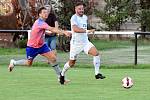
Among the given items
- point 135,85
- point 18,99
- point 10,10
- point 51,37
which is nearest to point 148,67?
point 51,37

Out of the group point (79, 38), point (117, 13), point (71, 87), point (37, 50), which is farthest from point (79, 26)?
point (117, 13)

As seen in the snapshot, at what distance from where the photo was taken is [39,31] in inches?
586

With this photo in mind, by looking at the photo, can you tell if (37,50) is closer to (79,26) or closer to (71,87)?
(79,26)

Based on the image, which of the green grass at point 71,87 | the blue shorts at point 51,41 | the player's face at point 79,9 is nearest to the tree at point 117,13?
the blue shorts at point 51,41

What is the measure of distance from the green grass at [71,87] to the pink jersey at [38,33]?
0.91 m

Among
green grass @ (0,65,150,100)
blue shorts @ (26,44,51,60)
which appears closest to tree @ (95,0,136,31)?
green grass @ (0,65,150,100)

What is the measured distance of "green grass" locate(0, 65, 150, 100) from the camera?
1236 cm

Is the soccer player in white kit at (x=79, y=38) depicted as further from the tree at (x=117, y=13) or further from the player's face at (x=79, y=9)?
the tree at (x=117, y=13)

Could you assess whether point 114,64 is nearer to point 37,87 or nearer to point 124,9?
point 37,87

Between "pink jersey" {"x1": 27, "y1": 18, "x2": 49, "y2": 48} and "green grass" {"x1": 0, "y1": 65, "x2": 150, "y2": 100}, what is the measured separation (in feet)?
2.99

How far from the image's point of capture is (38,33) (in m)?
14.9

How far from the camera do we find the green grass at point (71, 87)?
1236 centimetres

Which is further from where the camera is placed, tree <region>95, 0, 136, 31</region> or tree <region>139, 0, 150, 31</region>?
tree <region>95, 0, 136, 31</region>

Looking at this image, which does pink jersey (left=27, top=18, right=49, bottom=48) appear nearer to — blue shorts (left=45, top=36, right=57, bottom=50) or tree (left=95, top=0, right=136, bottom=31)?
blue shorts (left=45, top=36, right=57, bottom=50)
